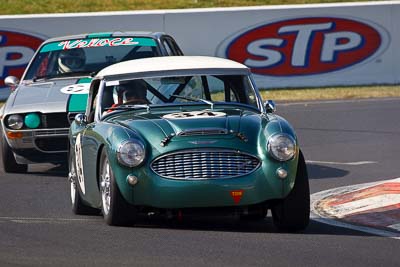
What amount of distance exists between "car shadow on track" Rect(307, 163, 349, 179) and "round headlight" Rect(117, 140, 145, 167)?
15.1ft

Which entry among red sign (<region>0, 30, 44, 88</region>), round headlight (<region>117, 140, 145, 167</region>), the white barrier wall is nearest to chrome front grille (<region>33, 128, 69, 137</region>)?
round headlight (<region>117, 140, 145, 167</region>)

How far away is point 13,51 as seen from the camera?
925 inches

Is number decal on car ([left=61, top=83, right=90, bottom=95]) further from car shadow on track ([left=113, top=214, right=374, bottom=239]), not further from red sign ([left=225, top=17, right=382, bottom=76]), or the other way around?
red sign ([left=225, top=17, right=382, bottom=76])

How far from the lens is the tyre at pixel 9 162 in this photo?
1346 cm

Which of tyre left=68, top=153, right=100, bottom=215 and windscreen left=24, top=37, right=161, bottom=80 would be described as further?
windscreen left=24, top=37, right=161, bottom=80

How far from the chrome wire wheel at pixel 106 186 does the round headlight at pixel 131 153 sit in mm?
242

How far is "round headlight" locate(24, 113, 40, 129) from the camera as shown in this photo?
1303 cm

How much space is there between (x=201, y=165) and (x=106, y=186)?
2.88 feet

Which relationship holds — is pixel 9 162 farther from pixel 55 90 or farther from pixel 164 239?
pixel 164 239

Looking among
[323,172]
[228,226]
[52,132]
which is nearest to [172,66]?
[228,226]

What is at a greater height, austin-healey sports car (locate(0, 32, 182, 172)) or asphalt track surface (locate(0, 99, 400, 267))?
asphalt track surface (locate(0, 99, 400, 267))

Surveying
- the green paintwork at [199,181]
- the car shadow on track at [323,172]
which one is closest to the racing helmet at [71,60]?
the car shadow on track at [323,172]

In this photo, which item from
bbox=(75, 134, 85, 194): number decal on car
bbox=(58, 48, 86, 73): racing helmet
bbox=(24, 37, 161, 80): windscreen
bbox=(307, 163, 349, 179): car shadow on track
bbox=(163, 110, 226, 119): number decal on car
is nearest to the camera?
bbox=(163, 110, 226, 119): number decal on car

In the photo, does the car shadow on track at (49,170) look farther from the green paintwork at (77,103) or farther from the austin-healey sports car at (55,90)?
the green paintwork at (77,103)
